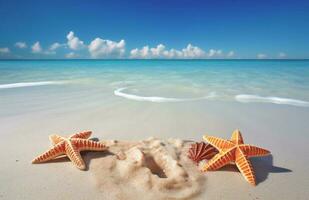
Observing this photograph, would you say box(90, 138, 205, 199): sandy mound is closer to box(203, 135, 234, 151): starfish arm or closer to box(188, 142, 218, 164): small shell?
box(188, 142, 218, 164): small shell

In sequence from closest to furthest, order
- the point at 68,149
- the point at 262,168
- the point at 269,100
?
1. the point at 68,149
2. the point at 262,168
3. the point at 269,100

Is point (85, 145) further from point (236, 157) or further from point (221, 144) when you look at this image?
point (236, 157)

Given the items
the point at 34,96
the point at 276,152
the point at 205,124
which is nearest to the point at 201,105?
the point at 205,124

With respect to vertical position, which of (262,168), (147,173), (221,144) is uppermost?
(221,144)

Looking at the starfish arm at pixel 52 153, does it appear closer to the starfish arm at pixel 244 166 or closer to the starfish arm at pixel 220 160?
the starfish arm at pixel 220 160

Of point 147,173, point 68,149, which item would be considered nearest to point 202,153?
point 147,173

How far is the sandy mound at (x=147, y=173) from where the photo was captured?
2.22 metres

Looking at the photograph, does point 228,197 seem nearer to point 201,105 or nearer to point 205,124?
point 205,124

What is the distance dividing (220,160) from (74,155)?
5.59 feet

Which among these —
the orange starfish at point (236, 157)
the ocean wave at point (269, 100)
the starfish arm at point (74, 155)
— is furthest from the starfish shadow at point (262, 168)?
the ocean wave at point (269, 100)

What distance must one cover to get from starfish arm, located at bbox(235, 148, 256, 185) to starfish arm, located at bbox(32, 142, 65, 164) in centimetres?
209

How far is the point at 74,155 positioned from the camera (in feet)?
8.50

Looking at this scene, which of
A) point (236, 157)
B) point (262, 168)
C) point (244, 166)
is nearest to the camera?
point (244, 166)

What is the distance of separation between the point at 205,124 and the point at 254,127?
0.95m
